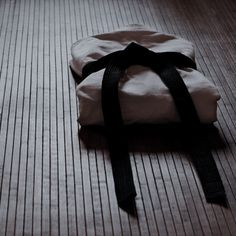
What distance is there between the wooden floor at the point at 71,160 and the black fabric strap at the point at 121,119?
1.1 inches

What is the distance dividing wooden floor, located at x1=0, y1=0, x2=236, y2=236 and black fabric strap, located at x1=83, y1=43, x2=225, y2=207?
0.09 feet

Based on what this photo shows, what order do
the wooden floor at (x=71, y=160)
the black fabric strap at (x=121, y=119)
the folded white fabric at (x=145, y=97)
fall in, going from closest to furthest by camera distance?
the wooden floor at (x=71, y=160) < the black fabric strap at (x=121, y=119) < the folded white fabric at (x=145, y=97)

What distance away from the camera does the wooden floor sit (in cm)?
127

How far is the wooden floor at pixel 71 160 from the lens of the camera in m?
1.27

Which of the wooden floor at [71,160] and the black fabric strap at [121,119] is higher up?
the black fabric strap at [121,119]

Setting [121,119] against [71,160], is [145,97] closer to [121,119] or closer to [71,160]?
[121,119]

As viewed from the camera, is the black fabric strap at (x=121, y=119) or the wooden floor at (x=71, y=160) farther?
the black fabric strap at (x=121, y=119)

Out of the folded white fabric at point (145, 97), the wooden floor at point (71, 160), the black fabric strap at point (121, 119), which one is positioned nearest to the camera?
the wooden floor at point (71, 160)

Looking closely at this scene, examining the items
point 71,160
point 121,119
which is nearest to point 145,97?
point 121,119

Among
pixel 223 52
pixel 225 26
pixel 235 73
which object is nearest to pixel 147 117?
pixel 235 73

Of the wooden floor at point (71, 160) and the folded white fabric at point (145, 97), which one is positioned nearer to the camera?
the wooden floor at point (71, 160)

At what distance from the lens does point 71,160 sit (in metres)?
1.45

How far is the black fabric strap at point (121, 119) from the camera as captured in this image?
138 cm

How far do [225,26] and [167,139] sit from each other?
0.94 metres
